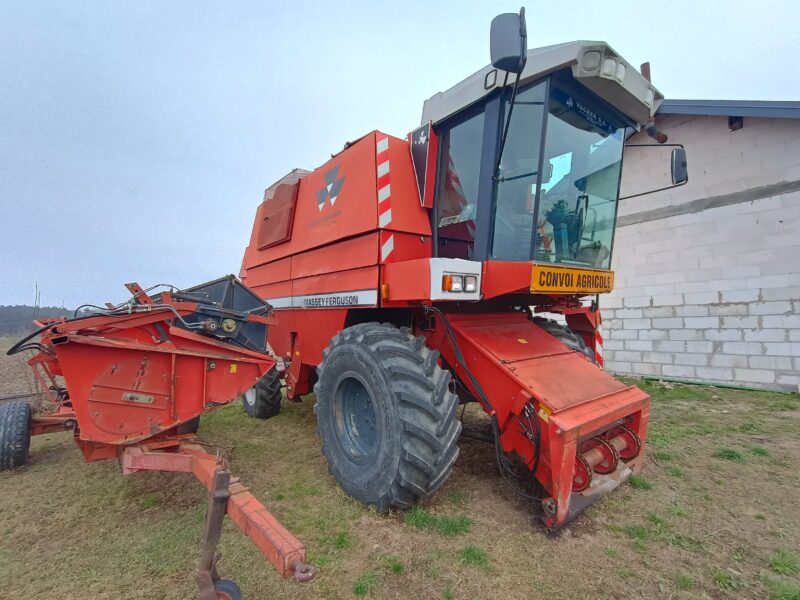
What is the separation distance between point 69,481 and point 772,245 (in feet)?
31.2

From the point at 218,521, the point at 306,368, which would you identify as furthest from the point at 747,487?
the point at 306,368

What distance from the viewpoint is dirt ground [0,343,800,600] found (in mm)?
2092

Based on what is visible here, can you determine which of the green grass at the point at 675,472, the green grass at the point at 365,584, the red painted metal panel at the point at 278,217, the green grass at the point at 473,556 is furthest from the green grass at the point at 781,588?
the red painted metal panel at the point at 278,217

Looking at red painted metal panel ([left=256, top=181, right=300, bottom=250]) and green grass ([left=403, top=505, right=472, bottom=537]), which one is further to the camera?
red painted metal panel ([left=256, top=181, right=300, bottom=250])

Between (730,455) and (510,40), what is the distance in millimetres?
4088

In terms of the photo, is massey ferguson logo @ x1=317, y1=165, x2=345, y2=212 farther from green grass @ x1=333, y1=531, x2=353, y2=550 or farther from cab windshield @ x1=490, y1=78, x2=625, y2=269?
green grass @ x1=333, y1=531, x2=353, y2=550

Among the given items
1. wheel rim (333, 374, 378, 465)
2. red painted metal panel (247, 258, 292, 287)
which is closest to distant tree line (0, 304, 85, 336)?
red painted metal panel (247, 258, 292, 287)

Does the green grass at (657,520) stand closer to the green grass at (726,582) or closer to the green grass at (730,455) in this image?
the green grass at (726,582)

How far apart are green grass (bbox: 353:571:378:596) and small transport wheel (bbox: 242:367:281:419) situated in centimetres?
324

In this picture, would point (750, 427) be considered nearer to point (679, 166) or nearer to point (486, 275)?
point (679, 166)

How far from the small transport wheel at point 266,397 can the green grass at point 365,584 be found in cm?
324

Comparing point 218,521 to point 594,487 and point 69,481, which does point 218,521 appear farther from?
point 69,481

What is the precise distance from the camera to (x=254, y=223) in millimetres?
6223

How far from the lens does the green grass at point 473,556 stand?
2.24m
